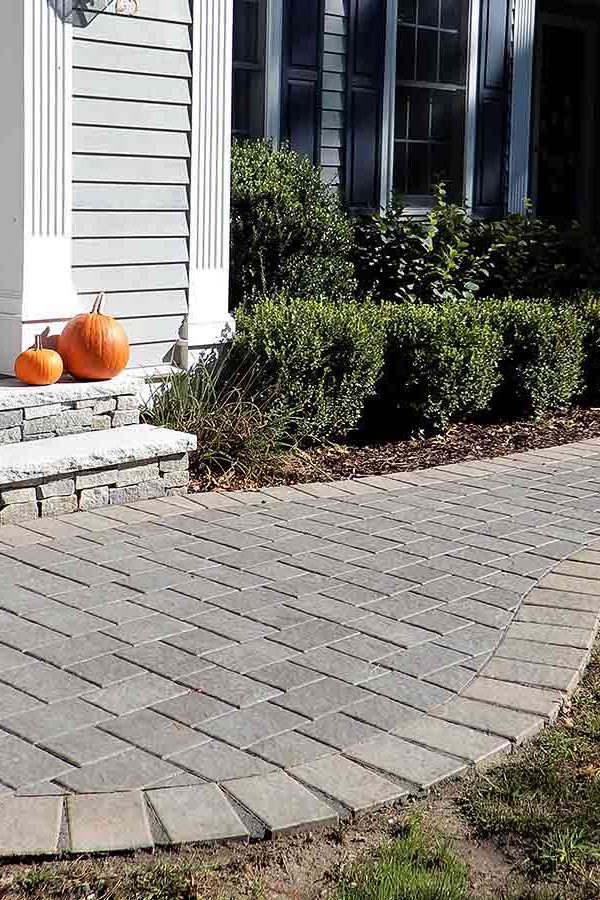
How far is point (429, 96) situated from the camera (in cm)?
1007

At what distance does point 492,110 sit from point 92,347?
224 inches

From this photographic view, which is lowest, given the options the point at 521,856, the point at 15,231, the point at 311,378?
the point at 521,856

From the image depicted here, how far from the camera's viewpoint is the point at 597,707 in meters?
3.62

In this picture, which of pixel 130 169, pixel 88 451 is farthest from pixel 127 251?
pixel 88 451

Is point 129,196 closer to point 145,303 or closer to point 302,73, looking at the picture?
point 145,303

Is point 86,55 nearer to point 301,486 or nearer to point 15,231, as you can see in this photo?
point 15,231

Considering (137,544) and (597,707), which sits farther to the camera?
(137,544)

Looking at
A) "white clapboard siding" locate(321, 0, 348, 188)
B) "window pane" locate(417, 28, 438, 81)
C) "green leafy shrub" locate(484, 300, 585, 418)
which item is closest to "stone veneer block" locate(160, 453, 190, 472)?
"green leafy shrub" locate(484, 300, 585, 418)

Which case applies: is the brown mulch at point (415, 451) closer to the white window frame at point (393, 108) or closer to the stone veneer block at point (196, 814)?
the white window frame at point (393, 108)

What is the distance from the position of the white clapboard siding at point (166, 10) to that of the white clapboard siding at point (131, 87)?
29 centimetres

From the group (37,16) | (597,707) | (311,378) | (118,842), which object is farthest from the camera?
(311,378)

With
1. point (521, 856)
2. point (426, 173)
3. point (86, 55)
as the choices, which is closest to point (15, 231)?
point (86, 55)

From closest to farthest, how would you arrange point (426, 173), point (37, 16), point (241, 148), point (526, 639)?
point (526, 639) → point (37, 16) → point (241, 148) → point (426, 173)

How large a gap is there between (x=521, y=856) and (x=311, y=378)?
4.26 meters
